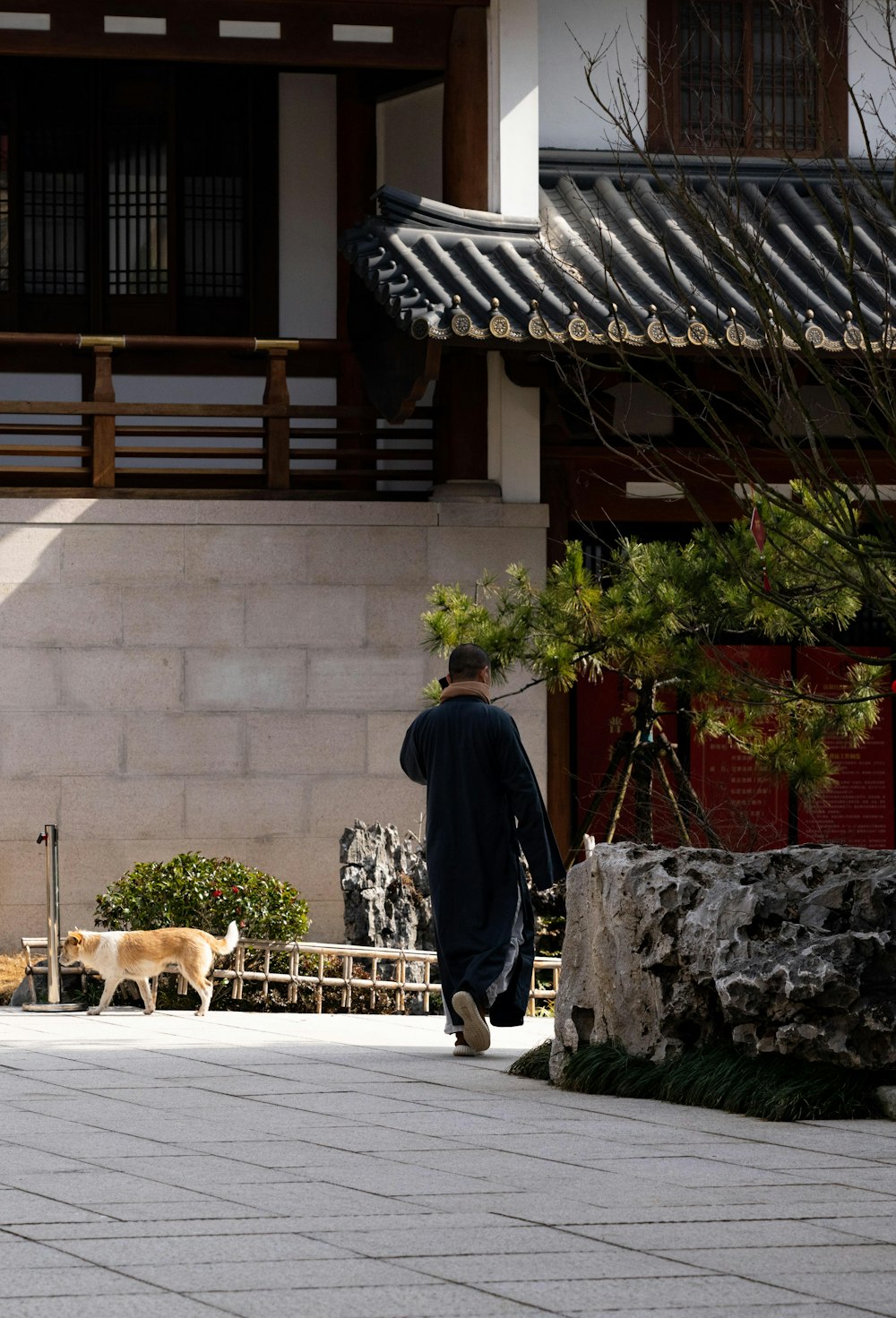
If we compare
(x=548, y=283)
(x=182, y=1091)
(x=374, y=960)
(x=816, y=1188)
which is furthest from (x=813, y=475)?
(x=548, y=283)

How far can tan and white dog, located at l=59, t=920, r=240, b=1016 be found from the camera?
974 centimetres

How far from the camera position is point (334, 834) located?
13.3 meters

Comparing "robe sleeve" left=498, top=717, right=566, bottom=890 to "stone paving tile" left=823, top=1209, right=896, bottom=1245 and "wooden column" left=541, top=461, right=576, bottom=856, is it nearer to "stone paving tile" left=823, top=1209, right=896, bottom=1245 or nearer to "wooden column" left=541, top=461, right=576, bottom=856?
"stone paving tile" left=823, top=1209, right=896, bottom=1245

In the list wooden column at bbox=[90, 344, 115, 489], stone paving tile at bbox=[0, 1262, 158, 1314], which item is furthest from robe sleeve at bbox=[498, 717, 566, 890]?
wooden column at bbox=[90, 344, 115, 489]

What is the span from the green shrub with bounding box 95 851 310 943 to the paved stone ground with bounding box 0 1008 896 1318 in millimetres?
3586

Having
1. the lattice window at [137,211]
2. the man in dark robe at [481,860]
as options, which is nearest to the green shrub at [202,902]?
the man in dark robe at [481,860]

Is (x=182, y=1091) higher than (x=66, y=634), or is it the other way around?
(x=66, y=634)

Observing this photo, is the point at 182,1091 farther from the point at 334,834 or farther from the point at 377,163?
the point at 377,163

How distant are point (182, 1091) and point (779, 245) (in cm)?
899

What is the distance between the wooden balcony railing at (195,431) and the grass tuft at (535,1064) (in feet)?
22.4

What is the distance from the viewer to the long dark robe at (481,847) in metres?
7.71

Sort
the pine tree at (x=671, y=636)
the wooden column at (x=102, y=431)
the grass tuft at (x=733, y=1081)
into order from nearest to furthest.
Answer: the grass tuft at (x=733, y=1081), the pine tree at (x=671, y=636), the wooden column at (x=102, y=431)

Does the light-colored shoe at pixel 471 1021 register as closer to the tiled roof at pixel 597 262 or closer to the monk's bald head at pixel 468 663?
the monk's bald head at pixel 468 663

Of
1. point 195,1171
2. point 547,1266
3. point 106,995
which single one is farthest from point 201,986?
point 547,1266
